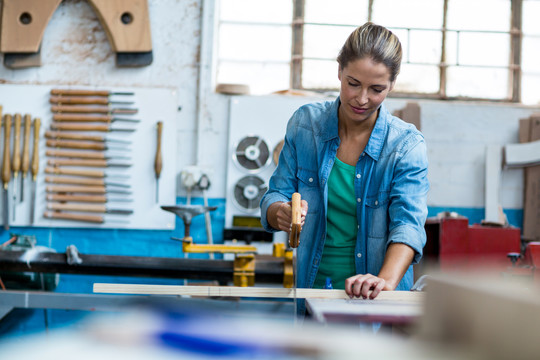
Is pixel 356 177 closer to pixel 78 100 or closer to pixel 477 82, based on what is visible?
pixel 78 100

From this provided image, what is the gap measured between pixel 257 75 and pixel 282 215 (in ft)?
9.65

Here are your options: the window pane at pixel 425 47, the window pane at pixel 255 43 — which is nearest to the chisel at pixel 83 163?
the window pane at pixel 255 43

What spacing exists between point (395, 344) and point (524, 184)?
3985mm

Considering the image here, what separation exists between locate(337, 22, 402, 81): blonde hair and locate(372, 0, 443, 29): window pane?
2.82 m

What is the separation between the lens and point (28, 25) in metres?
3.90

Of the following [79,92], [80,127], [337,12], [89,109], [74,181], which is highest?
[337,12]

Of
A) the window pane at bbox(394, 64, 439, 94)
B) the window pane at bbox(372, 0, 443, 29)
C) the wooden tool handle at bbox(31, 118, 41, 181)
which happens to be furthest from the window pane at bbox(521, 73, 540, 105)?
the wooden tool handle at bbox(31, 118, 41, 181)

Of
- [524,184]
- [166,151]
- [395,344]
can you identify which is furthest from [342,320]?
[524,184]

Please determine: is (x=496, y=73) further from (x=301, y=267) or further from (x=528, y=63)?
(x=301, y=267)

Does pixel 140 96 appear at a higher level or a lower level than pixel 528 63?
lower

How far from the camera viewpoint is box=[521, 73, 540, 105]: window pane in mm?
4273

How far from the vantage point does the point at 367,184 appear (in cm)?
155

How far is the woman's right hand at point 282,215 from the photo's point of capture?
1388 mm

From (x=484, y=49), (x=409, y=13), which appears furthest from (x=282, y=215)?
(x=484, y=49)
